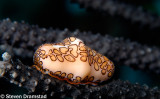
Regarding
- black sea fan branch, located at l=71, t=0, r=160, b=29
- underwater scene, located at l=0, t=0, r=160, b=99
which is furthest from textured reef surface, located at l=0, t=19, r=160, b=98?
black sea fan branch, located at l=71, t=0, r=160, b=29

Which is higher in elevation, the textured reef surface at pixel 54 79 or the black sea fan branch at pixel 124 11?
the black sea fan branch at pixel 124 11

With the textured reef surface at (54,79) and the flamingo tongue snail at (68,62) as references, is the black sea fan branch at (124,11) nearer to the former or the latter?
the textured reef surface at (54,79)

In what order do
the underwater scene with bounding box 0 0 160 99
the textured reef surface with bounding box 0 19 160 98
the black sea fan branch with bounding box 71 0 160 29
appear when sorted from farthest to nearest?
the black sea fan branch with bounding box 71 0 160 29, the underwater scene with bounding box 0 0 160 99, the textured reef surface with bounding box 0 19 160 98

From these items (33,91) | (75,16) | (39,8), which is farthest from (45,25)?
(33,91)

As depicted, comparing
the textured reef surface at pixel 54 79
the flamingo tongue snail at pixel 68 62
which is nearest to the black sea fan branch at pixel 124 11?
the textured reef surface at pixel 54 79

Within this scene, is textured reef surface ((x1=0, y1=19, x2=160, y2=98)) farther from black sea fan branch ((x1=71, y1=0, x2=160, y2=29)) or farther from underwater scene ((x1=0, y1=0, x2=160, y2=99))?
black sea fan branch ((x1=71, y1=0, x2=160, y2=29))

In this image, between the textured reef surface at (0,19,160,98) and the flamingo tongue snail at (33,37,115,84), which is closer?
the textured reef surface at (0,19,160,98)

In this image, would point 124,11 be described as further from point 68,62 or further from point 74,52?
point 68,62

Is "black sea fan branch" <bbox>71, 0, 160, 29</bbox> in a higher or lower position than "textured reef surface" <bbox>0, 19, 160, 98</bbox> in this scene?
higher
